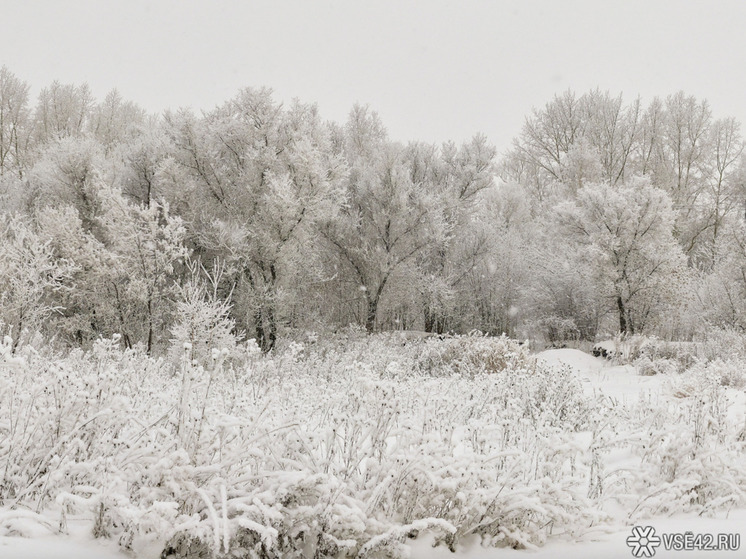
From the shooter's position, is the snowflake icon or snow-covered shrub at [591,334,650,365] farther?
snow-covered shrub at [591,334,650,365]

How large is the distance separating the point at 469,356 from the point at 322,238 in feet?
33.6

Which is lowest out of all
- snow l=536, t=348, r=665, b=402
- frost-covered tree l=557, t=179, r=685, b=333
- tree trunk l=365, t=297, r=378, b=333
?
snow l=536, t=348, r=665, b=402

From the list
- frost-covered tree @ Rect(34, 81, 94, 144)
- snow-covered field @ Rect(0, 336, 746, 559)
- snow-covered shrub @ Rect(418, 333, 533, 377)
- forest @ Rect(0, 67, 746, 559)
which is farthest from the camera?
frost-covered tree @ Rect(34, 81, 94, 144)

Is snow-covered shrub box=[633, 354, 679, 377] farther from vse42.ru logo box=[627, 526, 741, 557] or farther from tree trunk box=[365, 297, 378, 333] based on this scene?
tree trunk box=[365, 297, 378, 333]

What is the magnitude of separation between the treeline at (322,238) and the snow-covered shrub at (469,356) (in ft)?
17.4

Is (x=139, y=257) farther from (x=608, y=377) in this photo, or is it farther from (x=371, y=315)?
(x=608, y=377)

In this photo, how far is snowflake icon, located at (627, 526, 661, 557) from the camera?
109 inches

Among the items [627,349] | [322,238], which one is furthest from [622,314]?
[322,238]

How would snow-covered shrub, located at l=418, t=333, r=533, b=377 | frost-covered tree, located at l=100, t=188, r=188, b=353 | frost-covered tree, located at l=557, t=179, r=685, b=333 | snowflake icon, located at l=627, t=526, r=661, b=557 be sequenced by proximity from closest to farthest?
snowflake icon, located at l=627, t=526, r=661, b=557
snow-covered shrub, located at l=418, t=333, r=533, b=377
frost-covered tree, located at l=100, t=188, r=188, b=353
frost-covered tree, located at l=557, t=179, r=685, b=333

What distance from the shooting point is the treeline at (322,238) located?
15312 mm

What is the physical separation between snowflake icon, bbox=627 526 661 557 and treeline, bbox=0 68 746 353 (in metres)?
11.0

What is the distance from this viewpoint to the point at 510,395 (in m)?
5.95

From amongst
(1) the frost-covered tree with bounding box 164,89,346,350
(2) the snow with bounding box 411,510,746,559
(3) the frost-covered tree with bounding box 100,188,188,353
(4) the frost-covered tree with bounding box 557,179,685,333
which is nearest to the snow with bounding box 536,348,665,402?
(2) the snow with bounding box 411,510,746,559

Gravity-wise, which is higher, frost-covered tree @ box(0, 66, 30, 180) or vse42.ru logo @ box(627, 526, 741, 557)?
frost-covered tree @ box(0, 66, 30, 180)
